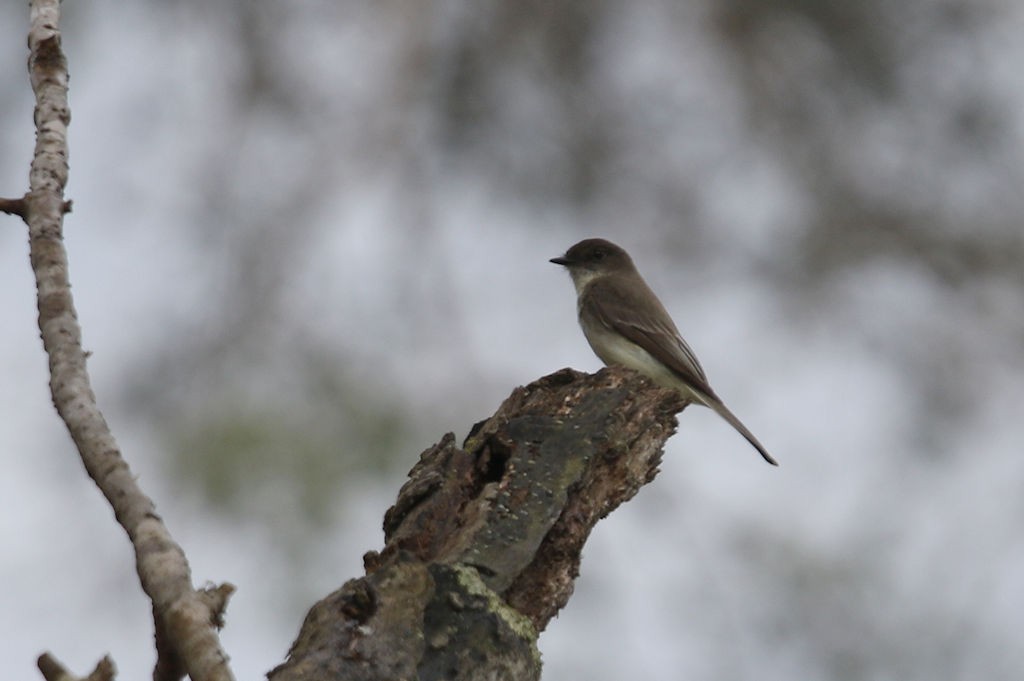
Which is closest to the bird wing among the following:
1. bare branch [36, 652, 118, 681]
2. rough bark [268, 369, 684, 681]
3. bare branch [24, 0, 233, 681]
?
rough bark [268, 369, 684, 681]

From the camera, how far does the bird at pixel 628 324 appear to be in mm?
6406

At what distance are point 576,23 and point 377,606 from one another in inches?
290

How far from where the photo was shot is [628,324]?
6.91 metres

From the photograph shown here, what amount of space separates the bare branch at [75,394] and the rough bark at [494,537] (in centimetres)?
43

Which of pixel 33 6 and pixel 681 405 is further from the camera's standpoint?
pixel 681 405

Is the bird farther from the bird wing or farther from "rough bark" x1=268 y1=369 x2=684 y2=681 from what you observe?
"rough bark" x1=268 y1=369 x2=684 y2=681

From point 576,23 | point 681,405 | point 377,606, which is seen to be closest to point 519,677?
point 377,606

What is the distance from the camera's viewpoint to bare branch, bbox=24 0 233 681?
219cm

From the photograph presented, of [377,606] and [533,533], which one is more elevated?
[533,533]

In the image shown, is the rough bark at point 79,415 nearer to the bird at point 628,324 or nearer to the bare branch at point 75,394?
the bare branch at point 75,394

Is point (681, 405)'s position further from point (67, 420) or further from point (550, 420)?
point (67, 420)

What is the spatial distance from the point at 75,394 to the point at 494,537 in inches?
39.4

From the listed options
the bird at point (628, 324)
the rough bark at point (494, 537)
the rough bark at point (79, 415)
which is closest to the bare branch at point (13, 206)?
the rough bark at point (79, 415)

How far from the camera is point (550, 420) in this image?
11.6ft
